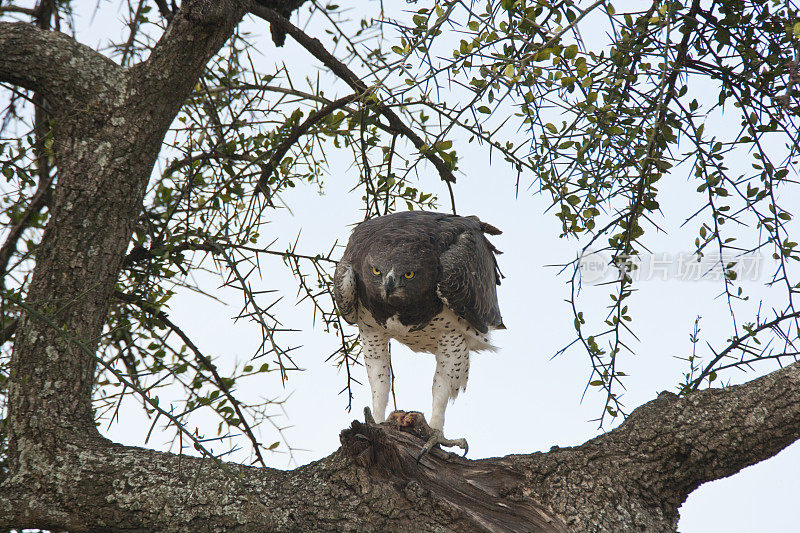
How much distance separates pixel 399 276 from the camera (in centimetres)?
456

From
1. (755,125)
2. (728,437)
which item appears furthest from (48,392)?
(755,125)

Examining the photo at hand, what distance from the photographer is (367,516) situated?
325cm

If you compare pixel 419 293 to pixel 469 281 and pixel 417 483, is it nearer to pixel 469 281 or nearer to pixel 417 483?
pixel 469 281

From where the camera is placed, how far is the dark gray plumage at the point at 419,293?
4.69m

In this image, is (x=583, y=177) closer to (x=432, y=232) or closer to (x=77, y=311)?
(x=432, y=232)

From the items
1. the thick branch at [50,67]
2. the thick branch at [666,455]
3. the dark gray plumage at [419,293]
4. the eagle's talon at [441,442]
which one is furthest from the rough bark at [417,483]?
the thick branch at [50,67]

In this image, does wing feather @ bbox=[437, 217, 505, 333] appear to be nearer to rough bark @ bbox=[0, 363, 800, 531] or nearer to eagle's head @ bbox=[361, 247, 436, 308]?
eagle's head @ bbox=[361, 247, 436, 308]

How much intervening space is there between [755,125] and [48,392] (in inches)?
155

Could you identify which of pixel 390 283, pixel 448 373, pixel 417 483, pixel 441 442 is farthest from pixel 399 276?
pixel 417 483

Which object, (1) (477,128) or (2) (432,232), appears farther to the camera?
(2) (432,232)

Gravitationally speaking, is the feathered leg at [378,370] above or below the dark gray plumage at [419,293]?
below

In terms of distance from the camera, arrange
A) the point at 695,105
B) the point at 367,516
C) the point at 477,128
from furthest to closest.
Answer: the point at 695,105
the point at 477,128
the point at 367,516

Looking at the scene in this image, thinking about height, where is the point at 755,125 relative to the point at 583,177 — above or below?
above

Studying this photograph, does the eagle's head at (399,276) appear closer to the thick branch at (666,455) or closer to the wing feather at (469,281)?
the wing feather at (469,281)
